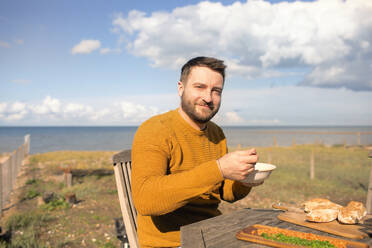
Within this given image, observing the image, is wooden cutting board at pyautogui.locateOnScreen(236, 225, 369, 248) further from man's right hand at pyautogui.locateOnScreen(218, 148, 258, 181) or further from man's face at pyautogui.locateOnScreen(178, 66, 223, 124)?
→ man's face at pyautogui.locateOnScreen(178, 66, 223, 124)

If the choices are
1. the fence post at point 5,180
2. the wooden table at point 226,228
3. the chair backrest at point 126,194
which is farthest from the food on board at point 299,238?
the fence post at point 5,180

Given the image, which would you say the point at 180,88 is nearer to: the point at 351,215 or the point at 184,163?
the point at 184,163

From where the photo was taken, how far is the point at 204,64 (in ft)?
6.30

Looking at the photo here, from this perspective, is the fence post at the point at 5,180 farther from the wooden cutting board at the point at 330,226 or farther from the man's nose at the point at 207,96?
the wooden cutting board at the point at 330,226

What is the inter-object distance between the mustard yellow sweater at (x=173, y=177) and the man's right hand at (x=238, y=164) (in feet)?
0.14

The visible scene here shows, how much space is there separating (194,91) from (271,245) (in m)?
0.99

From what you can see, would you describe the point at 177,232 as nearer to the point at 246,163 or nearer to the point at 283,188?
the point at 246,163

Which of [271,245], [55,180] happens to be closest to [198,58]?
[271,245]

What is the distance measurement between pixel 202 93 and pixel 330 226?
1.04m

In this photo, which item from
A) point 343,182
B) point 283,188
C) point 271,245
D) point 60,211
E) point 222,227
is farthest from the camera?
point 343,182

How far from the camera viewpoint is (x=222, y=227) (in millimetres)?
1655

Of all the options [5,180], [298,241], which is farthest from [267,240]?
[5,180]

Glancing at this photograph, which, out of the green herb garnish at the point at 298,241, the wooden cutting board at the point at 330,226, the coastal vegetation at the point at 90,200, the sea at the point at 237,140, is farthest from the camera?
the sea at the point at 237,140

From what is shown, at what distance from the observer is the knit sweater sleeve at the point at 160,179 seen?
143 cm
